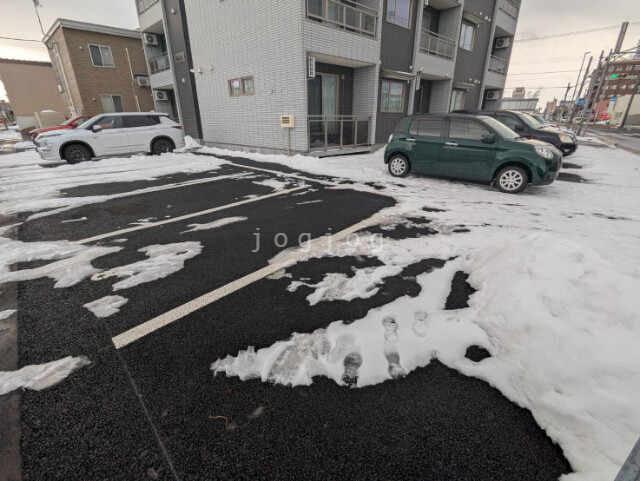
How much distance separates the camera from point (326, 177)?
8078 millimetres

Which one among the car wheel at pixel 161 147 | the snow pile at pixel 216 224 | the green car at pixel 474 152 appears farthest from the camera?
the car wheel at pixel 161 147

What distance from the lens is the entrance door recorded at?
6539mm

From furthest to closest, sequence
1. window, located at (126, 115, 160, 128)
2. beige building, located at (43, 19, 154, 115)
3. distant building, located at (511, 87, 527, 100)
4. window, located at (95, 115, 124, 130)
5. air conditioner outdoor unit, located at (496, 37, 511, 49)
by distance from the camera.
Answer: distant building, located at (511, 87, 527, 100) < air conditioner outdoor unit, located at (496, 37, 511, 49) < beige building, located at (43, 19, 154, 115) < window, located at (126, 115, 160, 128) < window, located at (95, 115, 124, 130)

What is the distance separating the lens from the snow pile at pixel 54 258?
3.12 m

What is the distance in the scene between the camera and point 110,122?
10258 millimetres

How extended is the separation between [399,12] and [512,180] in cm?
1034

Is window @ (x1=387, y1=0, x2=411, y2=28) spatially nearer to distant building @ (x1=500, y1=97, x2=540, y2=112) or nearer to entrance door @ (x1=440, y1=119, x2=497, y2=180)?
entrance door @ (x1=440, y1=119, x2=497, y2=180)

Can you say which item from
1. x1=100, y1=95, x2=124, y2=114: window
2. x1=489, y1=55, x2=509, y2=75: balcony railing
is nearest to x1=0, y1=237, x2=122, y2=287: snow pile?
x1=100, y1=95, x2=124, y2=114: window

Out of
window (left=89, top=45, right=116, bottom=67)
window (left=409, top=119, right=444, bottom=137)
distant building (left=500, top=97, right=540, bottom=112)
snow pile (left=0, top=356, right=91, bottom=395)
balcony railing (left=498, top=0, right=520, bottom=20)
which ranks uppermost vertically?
balcony railing (left=498, top=0, right=520, bottom=20)

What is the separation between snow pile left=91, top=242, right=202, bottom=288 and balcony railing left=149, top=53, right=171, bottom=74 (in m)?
16.5

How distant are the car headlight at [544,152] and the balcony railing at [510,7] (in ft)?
63.0

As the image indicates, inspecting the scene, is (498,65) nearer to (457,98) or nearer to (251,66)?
(457,98)

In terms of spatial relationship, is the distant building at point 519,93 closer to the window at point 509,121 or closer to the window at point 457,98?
the window at point 457,98

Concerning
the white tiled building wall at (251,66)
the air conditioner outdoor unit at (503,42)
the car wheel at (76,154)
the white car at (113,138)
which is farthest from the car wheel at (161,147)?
the air conditioner outdoor unit at (503,42)
